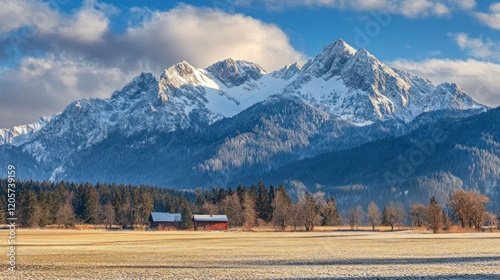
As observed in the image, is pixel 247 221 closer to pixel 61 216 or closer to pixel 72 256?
pixel 61 216

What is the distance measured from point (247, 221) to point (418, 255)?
11784 centimetres

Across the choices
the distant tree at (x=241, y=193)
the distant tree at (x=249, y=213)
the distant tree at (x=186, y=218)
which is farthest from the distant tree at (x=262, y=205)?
the distant tree at (x=186, y=218)

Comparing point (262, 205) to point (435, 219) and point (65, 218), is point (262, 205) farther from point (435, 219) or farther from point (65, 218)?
point (435, 219)

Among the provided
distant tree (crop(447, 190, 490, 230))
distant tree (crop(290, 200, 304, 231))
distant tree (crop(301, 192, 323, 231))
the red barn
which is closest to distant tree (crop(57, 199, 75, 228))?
the red barn

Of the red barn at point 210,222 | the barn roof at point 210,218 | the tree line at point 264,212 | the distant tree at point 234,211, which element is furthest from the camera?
the barn roof at point 210,218

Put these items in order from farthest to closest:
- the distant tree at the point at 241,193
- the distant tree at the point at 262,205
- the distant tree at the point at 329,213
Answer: the distant tree at the point at 329,213 < the distant tree at the point at 241,193 < the distant tree at the point at 262,205

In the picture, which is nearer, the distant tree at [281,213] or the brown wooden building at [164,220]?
the distant tree at [281,213]

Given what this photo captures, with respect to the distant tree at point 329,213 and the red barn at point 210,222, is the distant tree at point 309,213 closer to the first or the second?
the distant tree at point 329,213

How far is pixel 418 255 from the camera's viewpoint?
179 ft

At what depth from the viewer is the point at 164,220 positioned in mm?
192125

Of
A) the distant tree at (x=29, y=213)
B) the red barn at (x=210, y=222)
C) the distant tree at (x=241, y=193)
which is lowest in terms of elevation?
the red barn at (x=210, y=222)

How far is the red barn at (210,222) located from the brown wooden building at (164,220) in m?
6.14

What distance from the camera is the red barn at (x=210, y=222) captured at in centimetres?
18175

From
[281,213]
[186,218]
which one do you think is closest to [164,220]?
[186,218]
